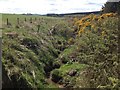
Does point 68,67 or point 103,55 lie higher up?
point 103,55

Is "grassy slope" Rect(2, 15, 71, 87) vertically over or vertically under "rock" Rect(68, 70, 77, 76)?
over

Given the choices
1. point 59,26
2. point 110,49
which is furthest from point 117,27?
point 59,26

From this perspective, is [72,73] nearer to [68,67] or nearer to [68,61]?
[68,67]

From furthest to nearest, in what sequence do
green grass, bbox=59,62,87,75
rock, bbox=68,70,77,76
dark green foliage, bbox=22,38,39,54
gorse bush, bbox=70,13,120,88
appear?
dark green foliage, bbox=22,38,39,54 → green grass, bbox=59,62,87,75 → rock, bbox=68,70,77,76 → gorse bush, bbox=70,13,120,88

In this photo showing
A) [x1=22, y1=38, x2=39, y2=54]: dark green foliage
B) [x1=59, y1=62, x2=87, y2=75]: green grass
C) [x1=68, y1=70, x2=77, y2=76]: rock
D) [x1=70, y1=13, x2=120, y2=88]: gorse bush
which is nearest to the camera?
[x1=70, y1=13, x2=120, y2=88]: gorse bush

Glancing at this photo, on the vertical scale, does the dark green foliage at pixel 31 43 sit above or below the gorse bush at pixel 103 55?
below

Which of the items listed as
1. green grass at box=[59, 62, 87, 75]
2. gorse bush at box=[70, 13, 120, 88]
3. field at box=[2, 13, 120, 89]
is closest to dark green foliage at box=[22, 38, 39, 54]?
field at box=[2, 13, 120, 89]

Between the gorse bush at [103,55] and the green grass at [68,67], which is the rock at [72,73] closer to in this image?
the green grass at [68,67]

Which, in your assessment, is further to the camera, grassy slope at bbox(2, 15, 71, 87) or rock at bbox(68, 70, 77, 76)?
rock at bbox(68, 70, 77, 76)

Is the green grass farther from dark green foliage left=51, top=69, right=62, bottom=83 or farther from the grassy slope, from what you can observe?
the grassy slope

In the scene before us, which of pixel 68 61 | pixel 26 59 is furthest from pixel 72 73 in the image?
pixel 68 61

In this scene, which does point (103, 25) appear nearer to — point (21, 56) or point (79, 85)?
point (79, 85)

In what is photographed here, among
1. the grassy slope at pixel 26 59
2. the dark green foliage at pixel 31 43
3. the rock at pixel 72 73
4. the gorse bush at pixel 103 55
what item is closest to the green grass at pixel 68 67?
the rock at pixel 72 73

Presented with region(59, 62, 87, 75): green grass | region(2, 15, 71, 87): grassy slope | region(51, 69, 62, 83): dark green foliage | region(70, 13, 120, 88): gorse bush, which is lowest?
region(51, 69, 62, 83): dark green foliage
